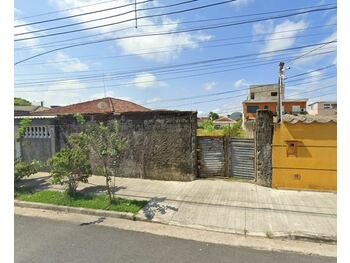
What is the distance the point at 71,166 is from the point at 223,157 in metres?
4.89

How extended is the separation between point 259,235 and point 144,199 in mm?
3102

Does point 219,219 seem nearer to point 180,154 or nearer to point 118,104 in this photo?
point 180,154

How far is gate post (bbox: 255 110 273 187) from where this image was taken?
7520mm

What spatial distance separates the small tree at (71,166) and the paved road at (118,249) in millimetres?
1880

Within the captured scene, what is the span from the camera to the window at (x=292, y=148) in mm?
7234


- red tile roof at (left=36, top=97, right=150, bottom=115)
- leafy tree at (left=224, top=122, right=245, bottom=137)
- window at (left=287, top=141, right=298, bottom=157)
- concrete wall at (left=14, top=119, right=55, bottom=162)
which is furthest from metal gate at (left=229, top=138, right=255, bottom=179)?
red tile roof at (left=36, top=97, right=150, bottom=115)

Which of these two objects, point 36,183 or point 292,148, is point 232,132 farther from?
point 36,183

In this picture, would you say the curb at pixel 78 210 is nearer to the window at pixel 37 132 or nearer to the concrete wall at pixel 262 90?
the window at pixel 37 132

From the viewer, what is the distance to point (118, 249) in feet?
13.6

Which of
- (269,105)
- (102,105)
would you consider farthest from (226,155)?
(269,105)

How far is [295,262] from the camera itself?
12.5ft

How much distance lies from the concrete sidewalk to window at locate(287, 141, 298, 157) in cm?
112
